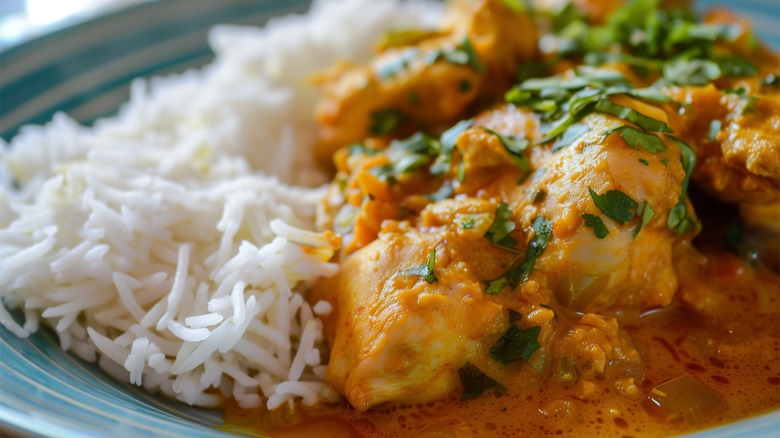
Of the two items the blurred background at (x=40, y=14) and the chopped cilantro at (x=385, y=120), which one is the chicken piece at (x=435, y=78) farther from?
the blurred background at (x=40, y=14)

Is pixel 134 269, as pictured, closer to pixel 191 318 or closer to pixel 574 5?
pixel 191 318

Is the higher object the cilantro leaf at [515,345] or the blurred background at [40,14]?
the blurred background at [40,14]

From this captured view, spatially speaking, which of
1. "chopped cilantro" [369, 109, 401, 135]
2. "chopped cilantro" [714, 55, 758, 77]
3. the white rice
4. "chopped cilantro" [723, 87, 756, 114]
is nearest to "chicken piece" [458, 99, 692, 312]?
"chopped cilantro" [723, 87, 756, 114]

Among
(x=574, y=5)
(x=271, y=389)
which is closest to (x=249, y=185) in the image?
(x=271, y=389)

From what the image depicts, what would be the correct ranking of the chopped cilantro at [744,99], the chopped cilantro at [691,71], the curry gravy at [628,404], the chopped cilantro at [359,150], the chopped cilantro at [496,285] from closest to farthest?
the curry gravy at [628,404] < the chopped cilantro at [496,285] < the chopped cilantro at [744,99] < the chopped cilantro at [691,71] < the chopped cilantro at [359,150]

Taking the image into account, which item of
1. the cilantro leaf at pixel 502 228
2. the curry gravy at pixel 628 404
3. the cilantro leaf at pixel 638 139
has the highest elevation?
the cilantro leaf at pixel 638 139

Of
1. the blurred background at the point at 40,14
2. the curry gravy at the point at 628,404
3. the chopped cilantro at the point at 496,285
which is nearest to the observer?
the curry gravy at the point at 628,404

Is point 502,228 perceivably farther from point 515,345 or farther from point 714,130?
point 714,130

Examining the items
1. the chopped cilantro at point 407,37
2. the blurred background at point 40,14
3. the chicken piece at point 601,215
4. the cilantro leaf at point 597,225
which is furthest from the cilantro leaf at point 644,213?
the blurred background at point 40,14
